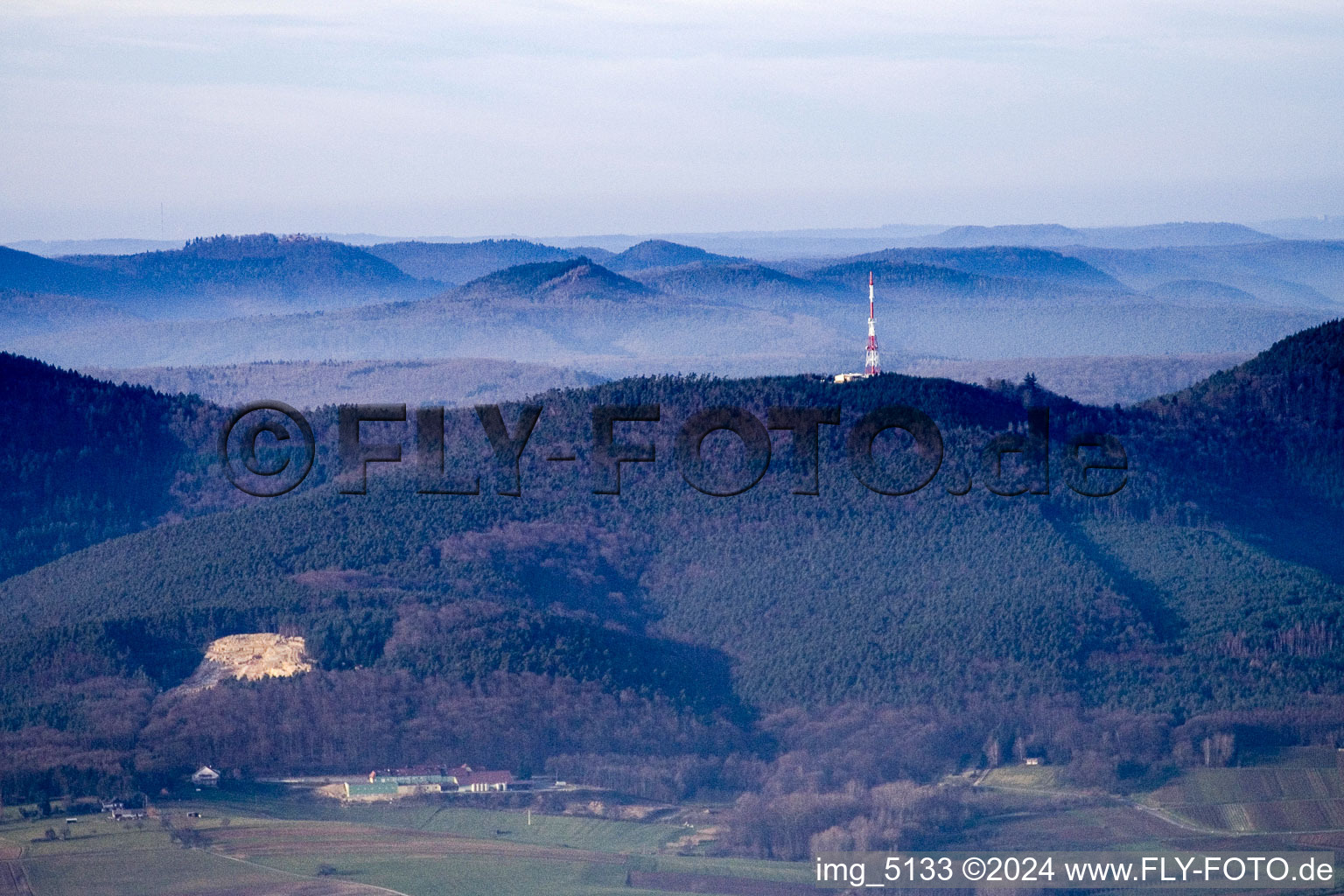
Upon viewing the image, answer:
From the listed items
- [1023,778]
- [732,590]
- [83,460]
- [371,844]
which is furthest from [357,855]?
[83,460]

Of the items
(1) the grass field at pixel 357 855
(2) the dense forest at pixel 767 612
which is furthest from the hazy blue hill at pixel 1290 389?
(1) the grass field at pixel 357 855

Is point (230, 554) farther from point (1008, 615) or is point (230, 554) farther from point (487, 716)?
point (1008, 615)

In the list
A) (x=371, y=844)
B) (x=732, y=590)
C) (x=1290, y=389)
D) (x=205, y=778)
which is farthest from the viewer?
(x=1290, y=389)

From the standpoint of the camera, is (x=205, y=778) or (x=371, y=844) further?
(x=205, y=778)

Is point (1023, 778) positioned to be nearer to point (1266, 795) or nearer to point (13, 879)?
point (1266, 795)

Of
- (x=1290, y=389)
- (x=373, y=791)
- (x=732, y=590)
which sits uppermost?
(x=1290, y=389)

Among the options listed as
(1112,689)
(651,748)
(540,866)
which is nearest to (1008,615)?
(1112,689)

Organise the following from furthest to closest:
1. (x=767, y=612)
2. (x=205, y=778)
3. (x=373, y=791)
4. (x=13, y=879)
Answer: (x=767, y=612), (x=373, y=791), (x=205, y=778), (x=13, y=879)

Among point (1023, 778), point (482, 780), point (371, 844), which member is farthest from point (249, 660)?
point (1023, 778)

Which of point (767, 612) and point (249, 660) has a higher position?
point (767, 612)
